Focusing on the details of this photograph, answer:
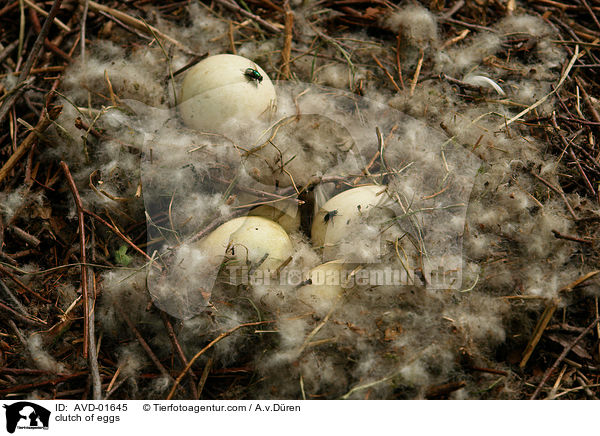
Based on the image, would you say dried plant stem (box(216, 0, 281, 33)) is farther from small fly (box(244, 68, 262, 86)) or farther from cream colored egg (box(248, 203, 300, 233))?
cream colored egg (box(248, 203, 300, 233))

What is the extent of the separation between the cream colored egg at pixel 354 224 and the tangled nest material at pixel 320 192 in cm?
4

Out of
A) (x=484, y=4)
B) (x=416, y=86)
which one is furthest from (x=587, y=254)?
(x=484, y=4)

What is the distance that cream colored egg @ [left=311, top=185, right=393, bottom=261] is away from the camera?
1.67m

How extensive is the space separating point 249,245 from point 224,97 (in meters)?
0.61

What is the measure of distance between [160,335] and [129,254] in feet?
1.22

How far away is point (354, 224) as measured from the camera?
1.69m

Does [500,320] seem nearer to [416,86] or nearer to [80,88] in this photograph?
[416,86]

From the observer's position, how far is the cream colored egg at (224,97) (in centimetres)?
183

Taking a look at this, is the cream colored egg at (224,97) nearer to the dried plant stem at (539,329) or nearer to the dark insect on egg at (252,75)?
the dark insect on egg at (252,75)

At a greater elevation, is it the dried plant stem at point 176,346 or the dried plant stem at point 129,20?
the dried plant stem at point 129,20

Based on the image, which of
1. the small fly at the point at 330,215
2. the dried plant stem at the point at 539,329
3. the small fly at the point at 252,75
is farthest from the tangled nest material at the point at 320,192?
the small fly at the point at 252,75

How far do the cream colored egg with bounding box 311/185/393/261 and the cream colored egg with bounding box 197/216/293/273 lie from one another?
0.15 m

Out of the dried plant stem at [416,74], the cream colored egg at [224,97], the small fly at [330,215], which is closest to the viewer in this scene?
the small fly at [330,215]
